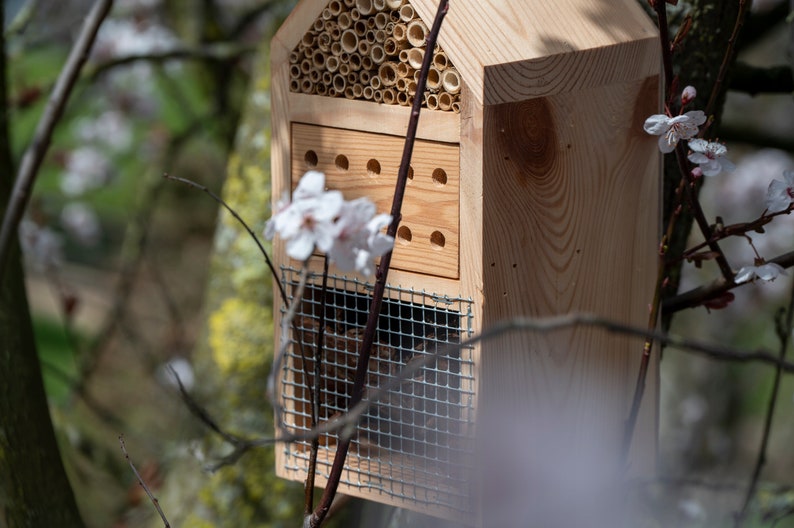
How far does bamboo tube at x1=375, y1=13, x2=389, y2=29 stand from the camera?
144 centimetres

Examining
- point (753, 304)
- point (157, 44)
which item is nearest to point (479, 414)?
point (157, 44)

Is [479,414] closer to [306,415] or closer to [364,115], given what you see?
[306,415]

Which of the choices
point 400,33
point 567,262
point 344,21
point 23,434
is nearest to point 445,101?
point 400,33

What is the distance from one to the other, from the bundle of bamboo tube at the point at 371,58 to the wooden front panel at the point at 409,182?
0.07 m

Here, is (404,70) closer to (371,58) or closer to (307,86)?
(371,58)

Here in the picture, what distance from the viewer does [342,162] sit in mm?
1554

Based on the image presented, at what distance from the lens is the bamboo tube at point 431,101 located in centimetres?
141

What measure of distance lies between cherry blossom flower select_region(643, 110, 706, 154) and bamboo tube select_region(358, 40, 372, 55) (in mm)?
453

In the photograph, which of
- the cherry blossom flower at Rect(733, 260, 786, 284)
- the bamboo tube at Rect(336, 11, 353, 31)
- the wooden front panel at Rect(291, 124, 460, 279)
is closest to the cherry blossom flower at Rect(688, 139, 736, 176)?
the cherry blossom flower at Rect(733, 260, 786, 284)

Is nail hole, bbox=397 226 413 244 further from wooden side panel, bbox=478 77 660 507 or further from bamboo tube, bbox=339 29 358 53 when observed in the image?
bamboo tube, bbox=339 29 358 53

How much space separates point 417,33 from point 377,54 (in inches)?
3.4

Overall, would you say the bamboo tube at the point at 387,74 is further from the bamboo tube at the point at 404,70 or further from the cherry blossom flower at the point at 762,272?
the cherry blossom flower at the point at 762,272

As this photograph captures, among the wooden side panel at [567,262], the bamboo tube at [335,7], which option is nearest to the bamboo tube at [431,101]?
the wooden side panel at [567,262]

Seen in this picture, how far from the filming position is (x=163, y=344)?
5.75 metres
